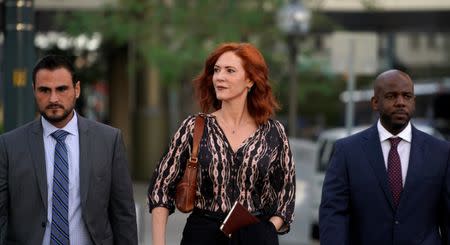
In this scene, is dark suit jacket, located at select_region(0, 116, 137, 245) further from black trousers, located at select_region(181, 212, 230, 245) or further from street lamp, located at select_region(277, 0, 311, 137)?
street lamp, located at select_region(277, 0, 311, 137)

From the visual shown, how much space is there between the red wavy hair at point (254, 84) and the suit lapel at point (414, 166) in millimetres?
776

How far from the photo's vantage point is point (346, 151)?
7.01 m

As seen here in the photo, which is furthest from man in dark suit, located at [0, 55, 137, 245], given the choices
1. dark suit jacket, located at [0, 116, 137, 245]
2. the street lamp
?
the street lamp

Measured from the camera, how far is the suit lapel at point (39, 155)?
6229 millimetres

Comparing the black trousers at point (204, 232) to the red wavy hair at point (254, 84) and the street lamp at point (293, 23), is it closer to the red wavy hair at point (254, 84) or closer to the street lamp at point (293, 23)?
the red wavy hair at point (254, 84)

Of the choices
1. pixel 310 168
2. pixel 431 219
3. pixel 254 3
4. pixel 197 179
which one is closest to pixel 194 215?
pixel 197 179

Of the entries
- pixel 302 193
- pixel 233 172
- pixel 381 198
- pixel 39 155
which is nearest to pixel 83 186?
pixel 39 155

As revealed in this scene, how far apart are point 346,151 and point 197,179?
0.99m

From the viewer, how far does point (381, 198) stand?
679cm

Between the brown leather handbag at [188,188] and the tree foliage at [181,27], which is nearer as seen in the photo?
the brown leather handbag at [188,188]

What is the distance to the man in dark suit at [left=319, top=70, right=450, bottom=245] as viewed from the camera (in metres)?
6.74

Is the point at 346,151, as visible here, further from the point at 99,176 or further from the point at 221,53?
the point at 99,176

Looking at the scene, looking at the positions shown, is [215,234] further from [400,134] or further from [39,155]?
[400,134]

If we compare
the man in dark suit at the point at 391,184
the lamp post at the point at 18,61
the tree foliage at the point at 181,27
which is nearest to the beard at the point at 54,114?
the man in dark suit at the point at 391,184
